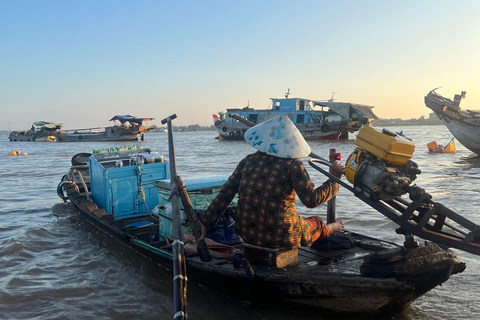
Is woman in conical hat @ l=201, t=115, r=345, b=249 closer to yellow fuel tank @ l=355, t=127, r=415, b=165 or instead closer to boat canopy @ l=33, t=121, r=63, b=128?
yellow fuel tank @ l=355, t=127, r=415, b=165

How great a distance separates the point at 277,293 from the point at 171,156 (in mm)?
2134

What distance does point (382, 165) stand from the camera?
3.23 metres

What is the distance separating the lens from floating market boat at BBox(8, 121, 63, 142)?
51.2 metres

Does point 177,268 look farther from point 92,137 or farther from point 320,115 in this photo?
point 92,137

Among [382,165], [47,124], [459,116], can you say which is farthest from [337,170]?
[47,124]

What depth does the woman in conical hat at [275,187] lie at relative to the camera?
338 centimetres

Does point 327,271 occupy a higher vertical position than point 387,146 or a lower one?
lower

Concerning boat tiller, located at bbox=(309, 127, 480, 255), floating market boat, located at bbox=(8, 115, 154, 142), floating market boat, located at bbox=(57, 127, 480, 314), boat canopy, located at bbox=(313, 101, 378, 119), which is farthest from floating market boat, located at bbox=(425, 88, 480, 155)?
floating market boat, located at bbox=(8, 115, 154, 142)

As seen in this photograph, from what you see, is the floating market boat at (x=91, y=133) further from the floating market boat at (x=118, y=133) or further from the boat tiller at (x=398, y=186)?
the boat tiller at (x=398, y=186)

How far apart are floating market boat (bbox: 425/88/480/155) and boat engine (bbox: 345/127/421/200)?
63.6ft

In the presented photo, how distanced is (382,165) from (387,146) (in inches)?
7.4

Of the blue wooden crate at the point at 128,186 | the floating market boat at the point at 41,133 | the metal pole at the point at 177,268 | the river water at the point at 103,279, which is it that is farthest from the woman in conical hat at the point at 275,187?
the floating market boat at the point at 41,133

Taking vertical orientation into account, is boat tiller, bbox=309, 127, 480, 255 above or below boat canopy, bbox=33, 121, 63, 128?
below

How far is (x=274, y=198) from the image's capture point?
11.3 feet
